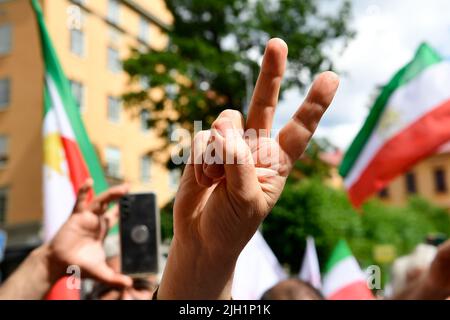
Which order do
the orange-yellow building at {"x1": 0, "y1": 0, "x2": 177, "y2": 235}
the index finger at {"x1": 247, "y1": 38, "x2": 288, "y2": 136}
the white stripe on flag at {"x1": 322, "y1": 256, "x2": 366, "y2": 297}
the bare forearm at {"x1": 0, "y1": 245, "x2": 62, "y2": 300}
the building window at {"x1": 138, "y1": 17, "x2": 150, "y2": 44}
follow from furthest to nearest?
the building window at {"x1": 138, "y1": 17, "x2": 150, "y2": 44}, the orange-yellow building at {"x1": 0, "y1": 0, "x2": 177, "y2": 235}, the white stripe on flag at {"x1": 322, "y1": 256, "x2": 366, "y2": 297}, the bare forearm at {"x1": 0, "y1": 245, "x2": 62, "y2": 300}, the index finger at {"x1": 247, "y1": 38, "x2": 288, "y2": 136}

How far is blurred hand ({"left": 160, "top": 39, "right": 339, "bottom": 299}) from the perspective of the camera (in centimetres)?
82

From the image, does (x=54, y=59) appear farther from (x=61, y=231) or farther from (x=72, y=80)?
(x=72, y=80)

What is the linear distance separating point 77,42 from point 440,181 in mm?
26236

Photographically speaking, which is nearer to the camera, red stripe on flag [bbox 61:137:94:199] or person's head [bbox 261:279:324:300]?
person's head [bbox 261:279:324:300]

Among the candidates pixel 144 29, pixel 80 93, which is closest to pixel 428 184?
pixel 144 29

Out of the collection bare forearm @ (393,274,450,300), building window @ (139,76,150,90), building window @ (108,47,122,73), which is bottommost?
bare forearm @ (393,274,450,300)

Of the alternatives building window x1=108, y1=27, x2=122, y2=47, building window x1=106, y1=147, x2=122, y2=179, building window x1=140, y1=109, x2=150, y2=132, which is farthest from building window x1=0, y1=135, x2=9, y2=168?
building window x1=140, y1=109, x2=150, y2=132

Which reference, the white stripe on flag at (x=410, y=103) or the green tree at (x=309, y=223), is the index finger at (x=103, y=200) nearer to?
the white stripe on flag at (x=410, y=103)

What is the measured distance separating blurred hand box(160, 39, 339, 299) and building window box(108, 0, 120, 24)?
55.6ft

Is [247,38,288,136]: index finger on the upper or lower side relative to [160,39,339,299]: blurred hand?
upper

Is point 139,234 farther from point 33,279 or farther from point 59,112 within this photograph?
point 59,112

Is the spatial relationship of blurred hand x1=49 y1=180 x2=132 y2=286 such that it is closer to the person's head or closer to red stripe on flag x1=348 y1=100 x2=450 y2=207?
the person's head

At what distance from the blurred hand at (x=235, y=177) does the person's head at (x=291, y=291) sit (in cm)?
110
